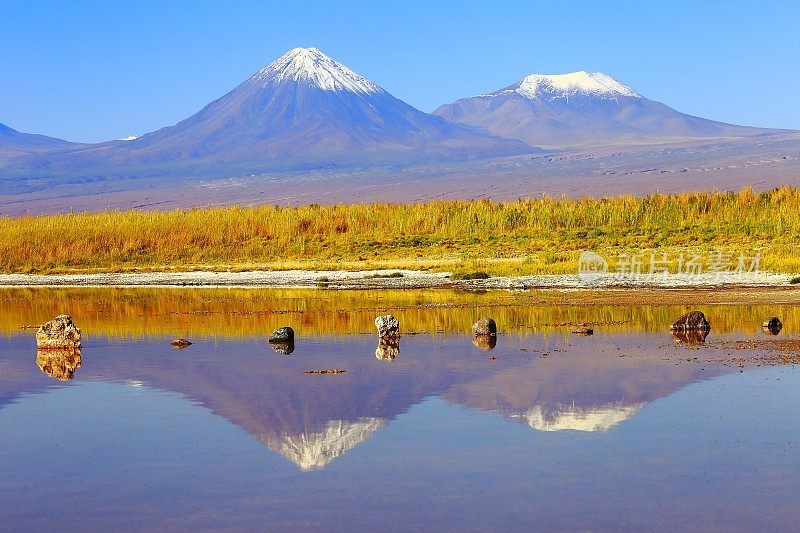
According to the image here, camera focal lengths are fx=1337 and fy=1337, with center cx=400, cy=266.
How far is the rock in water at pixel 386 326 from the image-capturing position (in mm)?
22312

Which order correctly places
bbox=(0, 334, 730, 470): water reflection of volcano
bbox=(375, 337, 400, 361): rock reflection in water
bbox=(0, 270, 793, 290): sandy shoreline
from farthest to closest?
bbox=(0, 270, 793, 290): sandy shoreline
bbox=(375, 337, 400, 361): rock reflection in water
bbox=(0, 334, 730, 470): water reflection of volcano

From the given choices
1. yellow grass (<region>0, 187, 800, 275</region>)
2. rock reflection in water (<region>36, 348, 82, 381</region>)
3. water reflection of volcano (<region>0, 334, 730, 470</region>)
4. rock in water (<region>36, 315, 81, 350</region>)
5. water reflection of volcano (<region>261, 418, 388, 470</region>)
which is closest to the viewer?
water reflection of volcano (<region>261, 418, 388, 470</region>)

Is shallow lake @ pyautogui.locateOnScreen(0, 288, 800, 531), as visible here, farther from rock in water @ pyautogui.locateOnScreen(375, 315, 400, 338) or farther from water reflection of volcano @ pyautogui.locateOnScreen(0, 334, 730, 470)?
rock in water @ pyautogui.locateOnScreen(375, 315, 400, 338)

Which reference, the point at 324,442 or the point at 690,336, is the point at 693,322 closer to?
the point at 690,336

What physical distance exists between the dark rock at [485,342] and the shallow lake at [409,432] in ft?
0.54

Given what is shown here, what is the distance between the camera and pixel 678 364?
61.3ft

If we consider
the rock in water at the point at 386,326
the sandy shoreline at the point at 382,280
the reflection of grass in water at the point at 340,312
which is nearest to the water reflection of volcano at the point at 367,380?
the rock in water at the point at 386,326

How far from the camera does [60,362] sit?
2062 cm

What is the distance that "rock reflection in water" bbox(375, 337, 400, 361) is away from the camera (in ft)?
66.8

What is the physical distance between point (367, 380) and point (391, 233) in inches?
1373

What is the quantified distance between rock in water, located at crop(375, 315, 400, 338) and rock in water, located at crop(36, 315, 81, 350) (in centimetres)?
503

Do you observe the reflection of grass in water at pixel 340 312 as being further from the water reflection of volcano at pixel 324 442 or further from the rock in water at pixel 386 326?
the water reflection of volcano at pixel 324 442

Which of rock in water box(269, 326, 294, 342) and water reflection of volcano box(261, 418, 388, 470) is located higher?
water reflection of volcano box(261, 418, 388, 470)

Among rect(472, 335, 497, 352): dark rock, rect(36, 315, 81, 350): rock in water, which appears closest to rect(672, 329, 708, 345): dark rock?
rect(472, 335, 497, 352): dark rock
